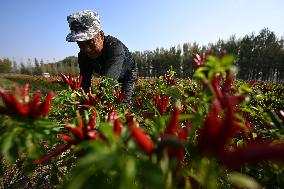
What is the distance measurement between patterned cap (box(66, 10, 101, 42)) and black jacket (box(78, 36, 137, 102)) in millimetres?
393

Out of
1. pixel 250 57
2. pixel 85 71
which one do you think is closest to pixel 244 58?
pixel 250 57

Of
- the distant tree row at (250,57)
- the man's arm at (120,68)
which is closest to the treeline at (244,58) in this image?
the distant tree row at (250,57)

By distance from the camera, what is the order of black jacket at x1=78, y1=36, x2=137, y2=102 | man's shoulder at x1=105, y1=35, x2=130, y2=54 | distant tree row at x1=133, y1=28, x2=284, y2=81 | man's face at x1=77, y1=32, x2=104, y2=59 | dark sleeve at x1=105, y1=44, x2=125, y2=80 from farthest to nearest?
distant tree row at x1=133, y1=28, x2=284, y2=81
man's shoulder at x1=105, y1=35, x2=130, y2=54
man's face at x1=77, y1=32, x2=104, y2=59
black jacket at x1=78, y1=36, x2=137, y2=102
dark sleeve at x1=105, y1=44, x2=125, y2=80

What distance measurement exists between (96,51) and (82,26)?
0.54 m

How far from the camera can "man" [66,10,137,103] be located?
145 inches

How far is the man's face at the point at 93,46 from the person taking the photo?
12.9 feet

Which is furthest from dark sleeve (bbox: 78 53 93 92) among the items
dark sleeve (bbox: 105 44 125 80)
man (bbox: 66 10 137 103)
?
dark sleeve (bbox: 105 44 125 80)

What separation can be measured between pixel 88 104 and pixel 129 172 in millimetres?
1831

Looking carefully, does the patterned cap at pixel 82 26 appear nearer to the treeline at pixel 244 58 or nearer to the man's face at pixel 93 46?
the man's face at pixel 93 46

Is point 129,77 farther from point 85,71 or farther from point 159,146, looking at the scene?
point 159,146

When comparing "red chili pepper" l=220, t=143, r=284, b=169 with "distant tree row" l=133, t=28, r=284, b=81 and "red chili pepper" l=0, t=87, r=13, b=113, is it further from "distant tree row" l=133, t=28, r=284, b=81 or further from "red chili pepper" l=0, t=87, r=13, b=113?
"distant tree row" l=133, t=28, r=284, b=81

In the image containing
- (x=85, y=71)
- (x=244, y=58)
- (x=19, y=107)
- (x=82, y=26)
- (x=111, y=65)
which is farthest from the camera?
(x=244, y=58)

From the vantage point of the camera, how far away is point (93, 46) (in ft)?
13.2

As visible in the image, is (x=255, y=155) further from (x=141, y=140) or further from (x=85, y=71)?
(x=85, y=71)
